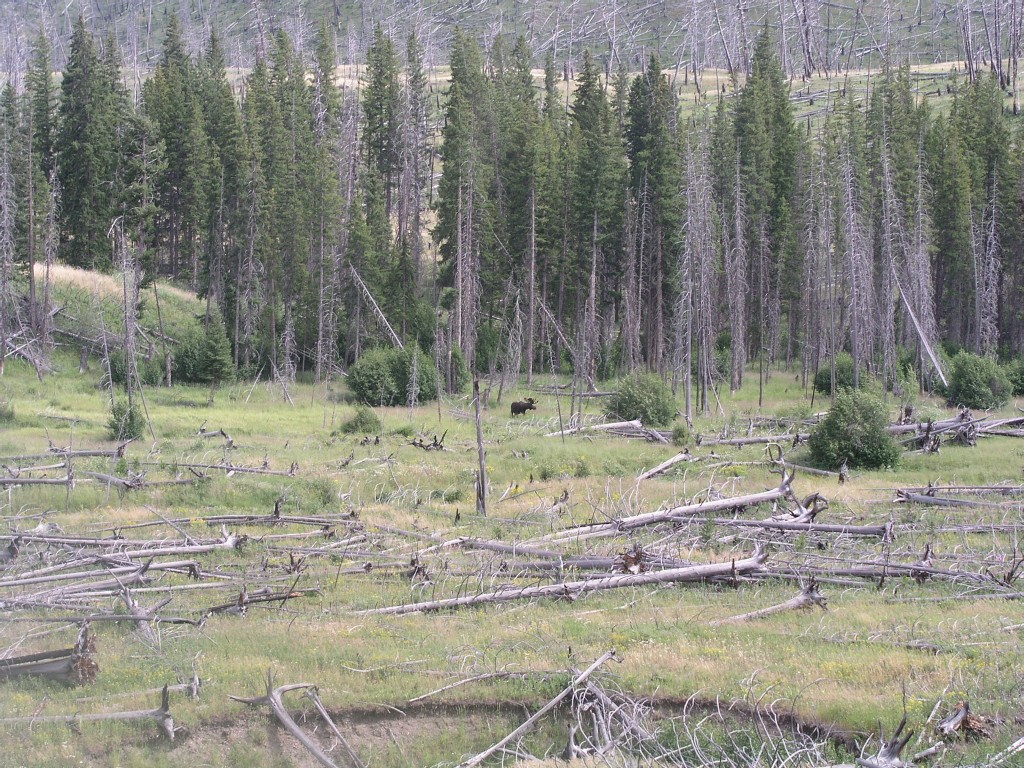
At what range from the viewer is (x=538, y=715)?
1011 centimetres

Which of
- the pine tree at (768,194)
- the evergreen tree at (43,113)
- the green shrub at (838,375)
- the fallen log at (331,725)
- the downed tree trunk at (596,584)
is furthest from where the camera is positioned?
the evergreen tree at (43,113)

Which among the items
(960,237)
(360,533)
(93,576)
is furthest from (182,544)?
(960,237)

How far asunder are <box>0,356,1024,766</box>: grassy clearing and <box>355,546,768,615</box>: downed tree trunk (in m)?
0.17

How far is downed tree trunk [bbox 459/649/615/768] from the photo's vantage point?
9.89m

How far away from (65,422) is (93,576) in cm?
1925

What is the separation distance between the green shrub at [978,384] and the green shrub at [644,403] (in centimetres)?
1375

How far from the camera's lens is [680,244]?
1825 inches

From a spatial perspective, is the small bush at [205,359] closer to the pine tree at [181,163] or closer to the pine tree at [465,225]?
the pine tree at [181,163]

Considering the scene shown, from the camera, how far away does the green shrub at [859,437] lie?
26188mm

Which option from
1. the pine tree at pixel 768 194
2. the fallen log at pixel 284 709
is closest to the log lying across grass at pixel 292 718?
the fallen log at pixel 284 709

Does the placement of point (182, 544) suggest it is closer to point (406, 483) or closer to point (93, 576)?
point (93, 576)

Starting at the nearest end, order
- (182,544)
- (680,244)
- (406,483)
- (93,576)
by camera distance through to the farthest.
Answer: (93,576) < (182,544) < (406,483) < (680,244)

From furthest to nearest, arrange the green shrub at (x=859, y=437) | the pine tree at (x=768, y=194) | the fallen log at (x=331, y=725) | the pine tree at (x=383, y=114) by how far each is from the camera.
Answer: the pine tree at (x=383, y=114) < the pine tree at (x=768, y=194) < the green shrub at (x=859, y=437) < the fallen log at (x=331, y=725)

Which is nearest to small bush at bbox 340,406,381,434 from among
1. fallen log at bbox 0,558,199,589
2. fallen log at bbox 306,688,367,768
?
fallen log at bbox 0,558,199,589
